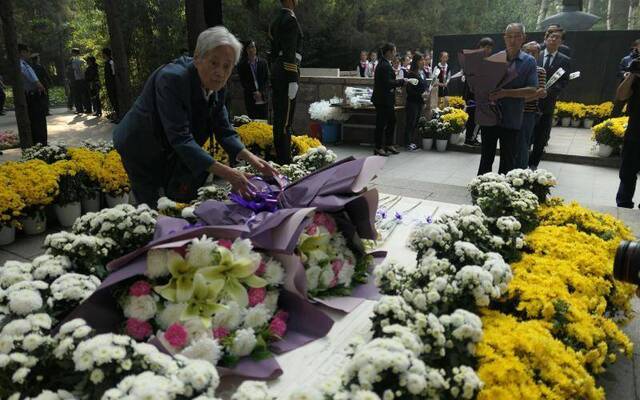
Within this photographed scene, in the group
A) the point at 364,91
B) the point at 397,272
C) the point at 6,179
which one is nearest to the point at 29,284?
the point at 397,272

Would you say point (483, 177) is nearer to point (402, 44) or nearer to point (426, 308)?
point (426, 308)

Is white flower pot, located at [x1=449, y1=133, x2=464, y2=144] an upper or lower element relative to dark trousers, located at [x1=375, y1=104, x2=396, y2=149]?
lower

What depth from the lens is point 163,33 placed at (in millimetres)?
14523

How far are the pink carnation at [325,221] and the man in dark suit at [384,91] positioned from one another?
5.95 m

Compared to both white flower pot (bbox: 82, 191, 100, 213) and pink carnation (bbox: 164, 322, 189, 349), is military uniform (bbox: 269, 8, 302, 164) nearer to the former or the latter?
white flower pot (bbox: 82, 191, 100, 213)

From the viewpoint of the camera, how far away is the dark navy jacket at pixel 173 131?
2.81 meters

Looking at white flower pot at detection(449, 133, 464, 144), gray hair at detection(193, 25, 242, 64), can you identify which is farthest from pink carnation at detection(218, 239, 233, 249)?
white flower pot at detection(449, 133, 464, 144)

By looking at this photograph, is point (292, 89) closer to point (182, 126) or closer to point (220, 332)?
point (182, 126)

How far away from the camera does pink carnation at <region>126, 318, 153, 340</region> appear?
207 cm

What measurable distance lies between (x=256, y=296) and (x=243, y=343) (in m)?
0.25

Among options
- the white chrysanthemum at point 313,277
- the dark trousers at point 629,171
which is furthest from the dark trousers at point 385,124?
the white chrysanthemum at point 313,277

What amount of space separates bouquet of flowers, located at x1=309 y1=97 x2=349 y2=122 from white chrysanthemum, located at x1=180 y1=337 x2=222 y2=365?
26.1 feet

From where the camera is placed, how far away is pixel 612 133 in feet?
27.9

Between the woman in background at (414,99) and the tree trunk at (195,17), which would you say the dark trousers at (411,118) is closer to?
the woman in background at (414,99)
